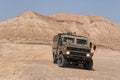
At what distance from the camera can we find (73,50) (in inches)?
885

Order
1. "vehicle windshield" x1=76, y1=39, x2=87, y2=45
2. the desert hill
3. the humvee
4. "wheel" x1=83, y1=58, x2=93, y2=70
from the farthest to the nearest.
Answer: the desert hill
"vehicle windshield" x1=76, y1=39, x2=87, y2=45
"wheel" x1=83, y1=58, x2=93, y2=70
the humvee

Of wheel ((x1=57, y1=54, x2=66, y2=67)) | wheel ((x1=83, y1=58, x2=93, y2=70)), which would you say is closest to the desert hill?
wheel ((x1=83, y1=58, x2=93, y2=70))

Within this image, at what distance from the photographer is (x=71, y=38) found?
23406 millimetres

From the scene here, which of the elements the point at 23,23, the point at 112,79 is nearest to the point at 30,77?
the point at 112,79

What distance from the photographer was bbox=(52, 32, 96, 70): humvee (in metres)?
22.5

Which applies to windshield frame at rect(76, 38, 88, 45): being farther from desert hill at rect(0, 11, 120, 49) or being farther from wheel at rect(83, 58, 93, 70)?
desert hill at rect(0, 11, 120, 49)

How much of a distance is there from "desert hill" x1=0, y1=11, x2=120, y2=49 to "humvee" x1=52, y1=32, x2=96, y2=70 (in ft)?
154

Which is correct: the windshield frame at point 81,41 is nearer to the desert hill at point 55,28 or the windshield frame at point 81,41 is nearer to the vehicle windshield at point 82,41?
the vehicle windshield at point 82,41

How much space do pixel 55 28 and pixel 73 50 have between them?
61.3m

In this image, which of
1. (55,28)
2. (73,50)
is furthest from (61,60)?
(55,28)

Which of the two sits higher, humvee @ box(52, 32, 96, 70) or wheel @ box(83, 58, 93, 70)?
humvee @ box(52, 32, 96, 70)

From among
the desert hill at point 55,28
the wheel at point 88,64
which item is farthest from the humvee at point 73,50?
the desert hill at point 55,28

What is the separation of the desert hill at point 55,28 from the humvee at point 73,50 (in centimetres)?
4692

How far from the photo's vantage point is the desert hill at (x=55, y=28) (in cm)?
7606
